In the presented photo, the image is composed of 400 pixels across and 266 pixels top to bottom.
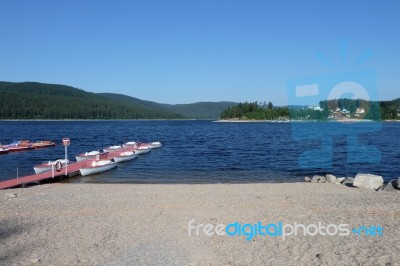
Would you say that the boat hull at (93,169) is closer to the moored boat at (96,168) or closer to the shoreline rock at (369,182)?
the moored boat at (96,168)

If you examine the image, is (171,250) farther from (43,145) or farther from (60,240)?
(43,145)

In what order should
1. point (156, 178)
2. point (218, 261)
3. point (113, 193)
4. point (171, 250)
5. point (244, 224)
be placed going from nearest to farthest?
point (218, 261), point (171, 250), point (244, 224), point (113, 193), point (156, 178)

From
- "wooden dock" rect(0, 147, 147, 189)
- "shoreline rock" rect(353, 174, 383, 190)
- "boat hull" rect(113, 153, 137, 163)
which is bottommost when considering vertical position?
"boat hull" rect(113, 153, 137, 163)

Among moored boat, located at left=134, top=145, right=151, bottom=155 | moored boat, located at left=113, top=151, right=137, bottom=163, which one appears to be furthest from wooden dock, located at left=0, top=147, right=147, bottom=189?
moored boat, located at left=134, top=145, right=151, bottom=155

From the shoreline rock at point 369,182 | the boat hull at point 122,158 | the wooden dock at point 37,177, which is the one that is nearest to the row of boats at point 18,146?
the boat hull at point 122,158

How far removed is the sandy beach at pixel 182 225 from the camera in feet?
26.4

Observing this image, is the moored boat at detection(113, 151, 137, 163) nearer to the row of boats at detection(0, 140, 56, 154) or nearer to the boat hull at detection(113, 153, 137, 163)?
the boat hull at detection(113, 153, 137, 163)

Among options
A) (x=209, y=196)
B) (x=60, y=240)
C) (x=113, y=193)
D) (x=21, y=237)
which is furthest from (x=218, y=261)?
(x=113, y=193)

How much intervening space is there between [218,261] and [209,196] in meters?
7.17

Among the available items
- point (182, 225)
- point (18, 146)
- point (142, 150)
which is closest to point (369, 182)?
point (182, 225)

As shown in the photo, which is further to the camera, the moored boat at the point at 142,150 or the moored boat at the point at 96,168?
the moored boat at the point at 142,150

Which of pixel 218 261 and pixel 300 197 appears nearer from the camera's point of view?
pixel 218 261

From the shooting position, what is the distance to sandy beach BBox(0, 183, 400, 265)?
8047mm

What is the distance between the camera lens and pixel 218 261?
7.89 metres
